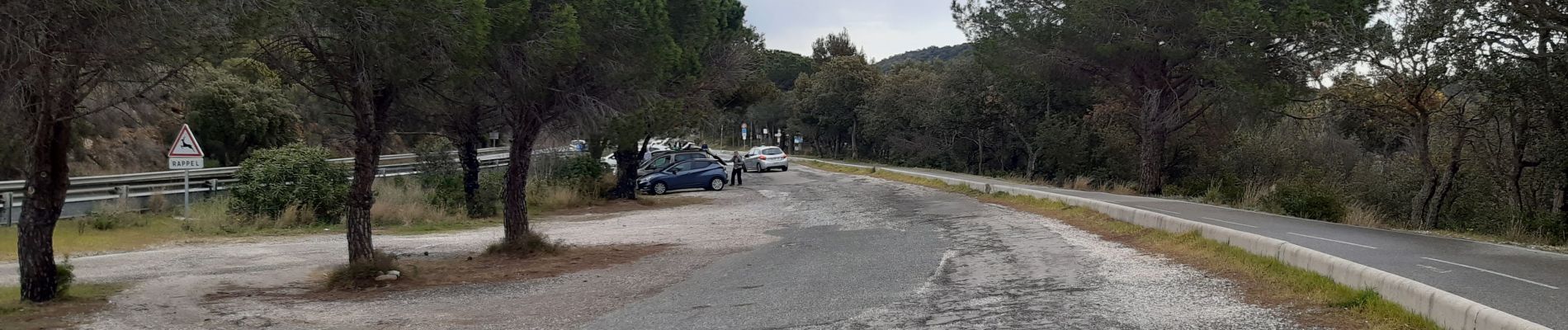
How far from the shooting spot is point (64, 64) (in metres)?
7.77

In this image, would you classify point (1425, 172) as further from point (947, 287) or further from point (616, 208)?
point (616, 208)

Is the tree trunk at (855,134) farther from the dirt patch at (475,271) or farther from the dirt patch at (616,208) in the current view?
the dirt patch at (475,271)

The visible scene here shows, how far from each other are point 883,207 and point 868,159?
50.4 meters

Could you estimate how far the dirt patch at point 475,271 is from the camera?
33.2 ft

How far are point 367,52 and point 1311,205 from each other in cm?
1672

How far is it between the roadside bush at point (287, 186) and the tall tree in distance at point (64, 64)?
9.74 m

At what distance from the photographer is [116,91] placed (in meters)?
9.09

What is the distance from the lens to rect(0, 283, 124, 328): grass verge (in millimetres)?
7949

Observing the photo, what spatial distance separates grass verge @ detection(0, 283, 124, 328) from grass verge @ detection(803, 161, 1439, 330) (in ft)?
30.7

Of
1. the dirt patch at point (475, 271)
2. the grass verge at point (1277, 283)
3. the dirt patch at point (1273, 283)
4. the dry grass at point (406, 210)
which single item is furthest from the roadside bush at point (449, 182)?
the dirt patch at point (1273, 283)

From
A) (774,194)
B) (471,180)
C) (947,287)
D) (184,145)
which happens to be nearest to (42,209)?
(947,287)

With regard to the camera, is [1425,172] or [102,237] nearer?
[102,237]

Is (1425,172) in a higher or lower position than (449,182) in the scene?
higher

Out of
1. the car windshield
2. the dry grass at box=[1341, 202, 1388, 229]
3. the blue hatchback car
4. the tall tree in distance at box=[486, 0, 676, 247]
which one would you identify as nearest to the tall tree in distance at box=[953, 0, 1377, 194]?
the dry grass at box=[1341, 202, 1388, 229]
